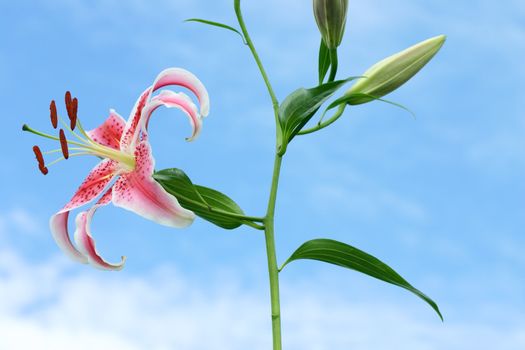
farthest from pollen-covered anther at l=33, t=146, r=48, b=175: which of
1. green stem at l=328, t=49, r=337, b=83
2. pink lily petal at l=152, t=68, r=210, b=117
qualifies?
green stem at l=328, t=49, r=337, b=83

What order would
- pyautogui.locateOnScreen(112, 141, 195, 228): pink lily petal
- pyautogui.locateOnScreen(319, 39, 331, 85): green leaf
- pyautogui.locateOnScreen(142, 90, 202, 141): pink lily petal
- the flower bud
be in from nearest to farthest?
pyautogui.locateOnScreen(112, 141, 195, 228): pink lily petal, pyautogui.locateOnScreen(142, 90, 202, 141): pink lily petal, the flower bud, pyautogui.locateOnScreen(319, 39, 331, 85): green leaf

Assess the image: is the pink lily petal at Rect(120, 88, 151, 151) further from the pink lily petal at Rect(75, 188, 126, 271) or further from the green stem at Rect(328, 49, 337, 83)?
the green stem at Rect(328, 49, 337, 83)

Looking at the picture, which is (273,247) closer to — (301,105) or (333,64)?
(301,105)

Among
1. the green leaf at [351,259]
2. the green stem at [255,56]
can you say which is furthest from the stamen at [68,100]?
the green leaf at [351,259]

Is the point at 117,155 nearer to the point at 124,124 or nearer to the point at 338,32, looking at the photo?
the point at 124,124

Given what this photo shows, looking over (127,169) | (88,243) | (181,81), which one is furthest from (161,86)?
(88,243)

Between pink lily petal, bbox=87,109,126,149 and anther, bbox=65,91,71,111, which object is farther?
pink lily petal, bbox=87,109,126,149

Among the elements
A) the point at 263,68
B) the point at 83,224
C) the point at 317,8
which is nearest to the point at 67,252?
the point at 83,224
